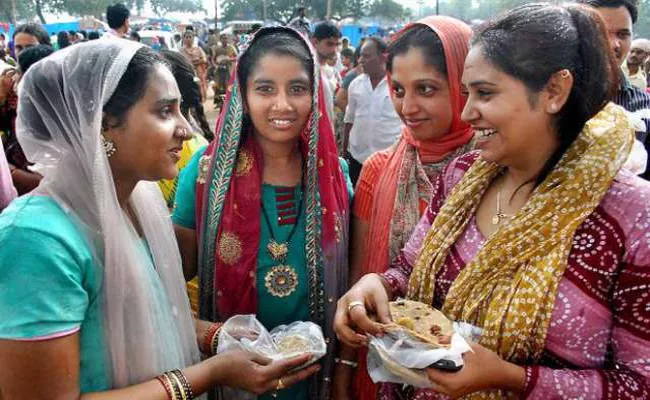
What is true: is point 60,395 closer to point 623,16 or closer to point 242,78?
point 242,78

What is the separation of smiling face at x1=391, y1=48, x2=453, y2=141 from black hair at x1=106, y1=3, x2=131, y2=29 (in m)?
4.82

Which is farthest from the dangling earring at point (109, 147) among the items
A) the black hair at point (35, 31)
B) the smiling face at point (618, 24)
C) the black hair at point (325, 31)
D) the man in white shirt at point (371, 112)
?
the black hair at point (325, 31)

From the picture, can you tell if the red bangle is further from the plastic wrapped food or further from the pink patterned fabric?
the pink patterned fabric

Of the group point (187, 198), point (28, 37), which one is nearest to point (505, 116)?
point (187, 198)

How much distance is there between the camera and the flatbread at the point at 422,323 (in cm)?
131

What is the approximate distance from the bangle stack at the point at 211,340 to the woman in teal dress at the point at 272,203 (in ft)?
0.56

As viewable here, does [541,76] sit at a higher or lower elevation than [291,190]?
higher

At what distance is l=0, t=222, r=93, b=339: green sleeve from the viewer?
121 cm

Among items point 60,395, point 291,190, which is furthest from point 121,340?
point 291,190

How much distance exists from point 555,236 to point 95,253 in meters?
A: 1.20

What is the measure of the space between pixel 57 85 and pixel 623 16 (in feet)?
9.38

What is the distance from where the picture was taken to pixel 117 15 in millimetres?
5906

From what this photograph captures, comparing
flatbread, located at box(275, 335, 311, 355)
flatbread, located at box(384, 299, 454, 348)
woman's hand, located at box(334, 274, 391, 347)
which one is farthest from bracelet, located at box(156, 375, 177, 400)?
flatbread, located at box(384, 299, 454, 348)

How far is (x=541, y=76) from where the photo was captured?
4.49 ft
